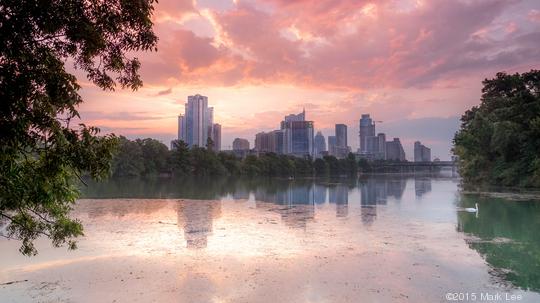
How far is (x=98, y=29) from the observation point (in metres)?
5.00

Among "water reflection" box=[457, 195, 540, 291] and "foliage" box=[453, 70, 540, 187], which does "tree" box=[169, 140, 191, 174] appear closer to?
→ "foliage" box=[453, 70, 540, 187]

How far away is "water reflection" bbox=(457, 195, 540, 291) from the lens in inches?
407

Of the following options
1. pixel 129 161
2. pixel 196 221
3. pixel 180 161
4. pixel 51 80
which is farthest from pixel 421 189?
pixel 180 161

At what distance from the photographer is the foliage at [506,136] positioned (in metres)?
40.6

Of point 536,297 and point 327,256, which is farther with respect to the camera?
point 327,256

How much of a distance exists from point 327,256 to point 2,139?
9534 mm

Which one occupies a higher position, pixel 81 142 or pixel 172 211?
pixel 81 142

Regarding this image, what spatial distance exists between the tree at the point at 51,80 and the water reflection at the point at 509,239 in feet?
31.3

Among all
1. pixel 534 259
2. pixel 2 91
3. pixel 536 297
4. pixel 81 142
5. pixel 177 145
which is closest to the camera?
pixel 2 91

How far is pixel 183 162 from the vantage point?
3494 inches

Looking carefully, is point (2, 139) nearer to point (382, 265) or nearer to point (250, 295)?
point (250, 295)

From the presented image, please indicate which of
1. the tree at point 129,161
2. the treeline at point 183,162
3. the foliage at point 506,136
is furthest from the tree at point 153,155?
the foliage at point 506,136

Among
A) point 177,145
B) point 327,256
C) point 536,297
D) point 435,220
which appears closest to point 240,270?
point 327,256

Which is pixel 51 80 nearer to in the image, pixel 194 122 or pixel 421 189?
pixel 421 189
